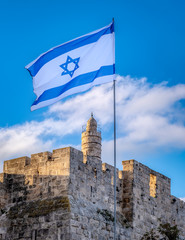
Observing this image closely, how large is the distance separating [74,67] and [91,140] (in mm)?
19056

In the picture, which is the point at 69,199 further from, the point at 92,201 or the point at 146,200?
the point at 146,200

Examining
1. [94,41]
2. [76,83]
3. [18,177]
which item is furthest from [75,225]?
[94,41]

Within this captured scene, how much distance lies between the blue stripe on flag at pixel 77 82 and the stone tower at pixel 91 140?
60.6ft

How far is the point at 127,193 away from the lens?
889 inches

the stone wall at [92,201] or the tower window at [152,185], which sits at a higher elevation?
the tower window at [152,185]

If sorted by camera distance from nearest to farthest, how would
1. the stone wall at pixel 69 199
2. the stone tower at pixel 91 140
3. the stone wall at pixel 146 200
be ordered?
the stone wall at pixel 69 199 < the stone wall at pixel 146 200 < the stone tower at pixel 91 140

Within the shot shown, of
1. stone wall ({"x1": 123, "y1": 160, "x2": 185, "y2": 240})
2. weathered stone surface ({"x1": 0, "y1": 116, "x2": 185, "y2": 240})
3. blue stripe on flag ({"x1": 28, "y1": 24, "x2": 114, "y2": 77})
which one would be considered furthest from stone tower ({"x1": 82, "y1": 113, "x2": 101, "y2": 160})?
blue stripe on flag ({"x1": 28, "y1": 24, "x2": 114, "y2": 77})

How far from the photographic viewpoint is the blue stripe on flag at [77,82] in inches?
699

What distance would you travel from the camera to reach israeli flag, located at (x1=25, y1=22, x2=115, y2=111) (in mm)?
17875

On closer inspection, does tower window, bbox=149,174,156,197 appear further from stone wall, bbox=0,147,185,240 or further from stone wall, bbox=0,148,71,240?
stone wall, bbox=0,148,71,240

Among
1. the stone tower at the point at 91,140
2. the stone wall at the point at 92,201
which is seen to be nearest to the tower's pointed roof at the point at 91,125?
the stone tower at the point at 91,140

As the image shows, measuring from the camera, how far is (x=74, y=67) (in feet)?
60.6

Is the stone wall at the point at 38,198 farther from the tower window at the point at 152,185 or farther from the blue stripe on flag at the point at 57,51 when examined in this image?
the tower window at the point at 152,185

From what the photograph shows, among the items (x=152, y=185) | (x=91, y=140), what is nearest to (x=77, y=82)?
(x=152, y=185)
